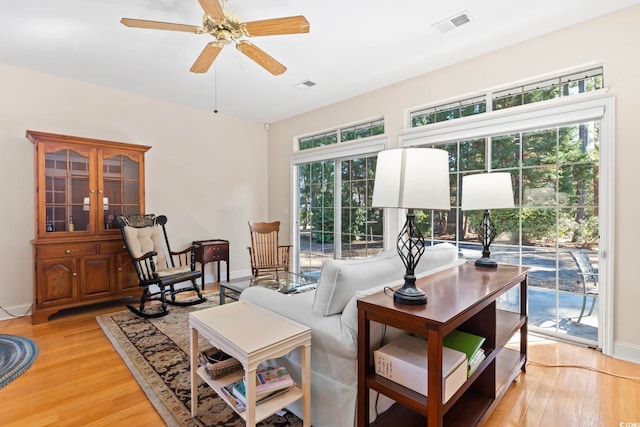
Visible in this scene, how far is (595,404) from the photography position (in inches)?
73.0

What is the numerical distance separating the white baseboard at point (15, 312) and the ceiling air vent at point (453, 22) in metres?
5.04

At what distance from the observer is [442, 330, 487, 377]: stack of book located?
60.1 inches

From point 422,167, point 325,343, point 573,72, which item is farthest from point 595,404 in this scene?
point 573,72

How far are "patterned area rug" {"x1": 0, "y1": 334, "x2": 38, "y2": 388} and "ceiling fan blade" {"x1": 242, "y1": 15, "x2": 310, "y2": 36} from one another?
9.69ft

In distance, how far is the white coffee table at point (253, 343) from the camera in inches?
52.2

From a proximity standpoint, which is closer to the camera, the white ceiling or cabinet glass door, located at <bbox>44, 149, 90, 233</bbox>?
the white ceiling

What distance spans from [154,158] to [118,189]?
718 mm

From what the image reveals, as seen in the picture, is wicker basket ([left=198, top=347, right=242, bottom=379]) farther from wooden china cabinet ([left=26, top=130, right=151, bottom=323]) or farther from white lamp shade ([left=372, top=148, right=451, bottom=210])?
wooden china cabinet ([left=26, top=130, right=151, bottom=323])

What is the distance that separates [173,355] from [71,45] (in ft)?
9.74

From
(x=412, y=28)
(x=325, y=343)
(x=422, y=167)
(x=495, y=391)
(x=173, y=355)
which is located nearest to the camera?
(x=422, y=167)

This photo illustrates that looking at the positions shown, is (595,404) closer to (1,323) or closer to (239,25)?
(239,25)

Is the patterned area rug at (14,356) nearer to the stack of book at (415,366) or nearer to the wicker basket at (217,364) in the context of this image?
the wicker basket at (217,364)

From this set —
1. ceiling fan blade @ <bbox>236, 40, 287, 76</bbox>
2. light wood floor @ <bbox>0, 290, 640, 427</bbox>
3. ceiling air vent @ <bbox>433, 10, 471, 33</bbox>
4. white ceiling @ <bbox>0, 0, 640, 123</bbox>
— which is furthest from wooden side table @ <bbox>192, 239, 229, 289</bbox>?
ceiling air vent @ <bbox>433, 10, 471, 33</bbox>

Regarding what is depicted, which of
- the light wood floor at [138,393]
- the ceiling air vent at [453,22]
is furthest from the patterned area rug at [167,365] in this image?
the ceiling air vent at [453,22]
